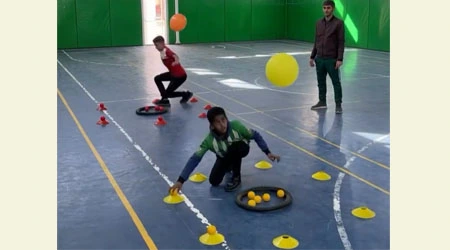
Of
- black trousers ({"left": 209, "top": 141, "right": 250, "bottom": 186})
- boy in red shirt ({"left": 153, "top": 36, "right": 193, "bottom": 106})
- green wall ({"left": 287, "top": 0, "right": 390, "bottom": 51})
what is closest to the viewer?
black trousers ({"left": 209, "top": 141, "right": 250, "bottom": 186})

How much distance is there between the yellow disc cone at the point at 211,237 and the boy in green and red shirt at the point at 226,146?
32.0 inches

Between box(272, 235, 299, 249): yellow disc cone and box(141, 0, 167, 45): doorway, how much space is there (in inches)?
898

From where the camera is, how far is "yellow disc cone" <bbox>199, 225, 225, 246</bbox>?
4488 mm

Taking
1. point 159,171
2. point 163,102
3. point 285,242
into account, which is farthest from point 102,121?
point 285,242

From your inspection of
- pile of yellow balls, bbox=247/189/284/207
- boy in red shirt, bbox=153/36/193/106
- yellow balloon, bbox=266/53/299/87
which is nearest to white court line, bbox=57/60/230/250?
pile of yellow balls, bbox=247/189/284/207

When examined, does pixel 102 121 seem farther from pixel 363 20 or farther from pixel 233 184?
pixel 363 20

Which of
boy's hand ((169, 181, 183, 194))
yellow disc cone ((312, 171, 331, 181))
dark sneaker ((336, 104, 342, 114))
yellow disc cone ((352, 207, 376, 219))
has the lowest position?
yellow disc cone ((352, 207, 376, 219))

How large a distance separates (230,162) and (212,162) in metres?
0.99

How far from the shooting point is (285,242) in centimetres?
443

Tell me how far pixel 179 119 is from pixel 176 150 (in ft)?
6.65

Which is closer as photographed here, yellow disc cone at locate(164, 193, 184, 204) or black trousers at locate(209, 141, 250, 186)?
yellow disc cone at locate(164, 193, 184, 204)

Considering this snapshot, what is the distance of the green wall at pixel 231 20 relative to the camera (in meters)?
26.7

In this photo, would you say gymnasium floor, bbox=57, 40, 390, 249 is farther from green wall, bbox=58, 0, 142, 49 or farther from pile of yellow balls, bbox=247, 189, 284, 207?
green wall, bbox=58, 0, 142, 49

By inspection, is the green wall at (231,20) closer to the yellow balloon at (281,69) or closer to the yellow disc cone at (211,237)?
the yellow balloon at (281,69)
